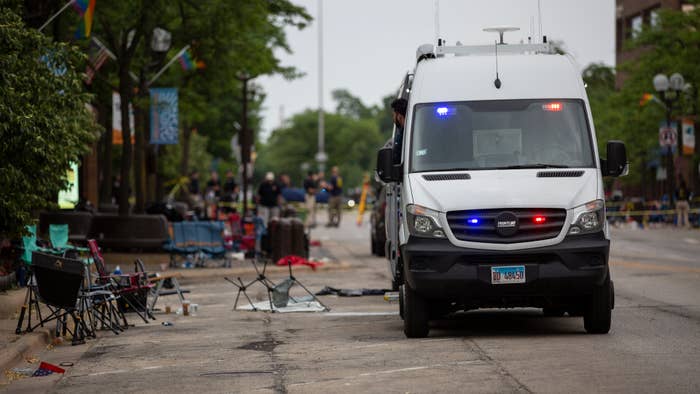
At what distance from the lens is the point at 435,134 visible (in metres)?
14.2

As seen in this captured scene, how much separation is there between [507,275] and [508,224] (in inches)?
19.5

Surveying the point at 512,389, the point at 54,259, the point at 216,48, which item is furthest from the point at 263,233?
the point at 512,389

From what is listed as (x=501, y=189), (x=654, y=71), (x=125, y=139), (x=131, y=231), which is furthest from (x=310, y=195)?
(x=501, y=189)

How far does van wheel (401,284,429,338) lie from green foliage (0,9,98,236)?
5.08 m

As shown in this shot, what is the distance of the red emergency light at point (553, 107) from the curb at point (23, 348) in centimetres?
590

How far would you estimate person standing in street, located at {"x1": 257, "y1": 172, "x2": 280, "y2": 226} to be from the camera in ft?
128

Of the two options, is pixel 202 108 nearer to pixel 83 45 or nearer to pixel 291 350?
pixel 83 45

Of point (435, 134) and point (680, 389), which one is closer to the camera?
point (680, 389)

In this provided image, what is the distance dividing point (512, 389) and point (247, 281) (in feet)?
53.6

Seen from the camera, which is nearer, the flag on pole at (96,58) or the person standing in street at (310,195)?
the flag on pole at (96,58)

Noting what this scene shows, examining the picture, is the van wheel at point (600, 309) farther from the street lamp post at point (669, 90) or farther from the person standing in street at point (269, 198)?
the street lamp post at point (669, 90)

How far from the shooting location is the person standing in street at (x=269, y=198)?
3916cm

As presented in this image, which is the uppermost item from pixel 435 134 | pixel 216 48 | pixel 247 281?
pixel 216 48

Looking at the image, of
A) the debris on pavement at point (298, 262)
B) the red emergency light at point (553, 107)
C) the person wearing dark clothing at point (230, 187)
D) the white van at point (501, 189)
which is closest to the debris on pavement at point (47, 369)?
the white van at point (501, 189)
